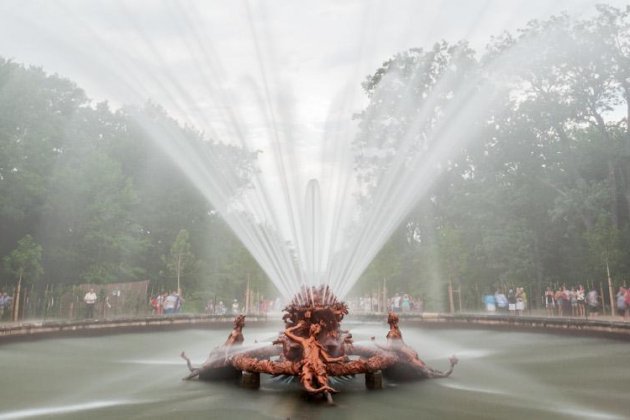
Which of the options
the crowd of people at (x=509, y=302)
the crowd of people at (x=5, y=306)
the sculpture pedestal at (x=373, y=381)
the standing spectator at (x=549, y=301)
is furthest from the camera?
the standing spectator at (x=549, y=301)

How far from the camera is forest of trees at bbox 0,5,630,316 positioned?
38469 mm

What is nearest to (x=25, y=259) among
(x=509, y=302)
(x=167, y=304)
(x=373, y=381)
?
(x=167, y=304)

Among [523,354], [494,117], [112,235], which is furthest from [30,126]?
[494,117]

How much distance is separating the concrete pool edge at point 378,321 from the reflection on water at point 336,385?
4.99 feet

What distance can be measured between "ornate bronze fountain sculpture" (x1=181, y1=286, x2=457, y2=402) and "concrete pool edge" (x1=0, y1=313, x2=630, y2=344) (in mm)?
10098

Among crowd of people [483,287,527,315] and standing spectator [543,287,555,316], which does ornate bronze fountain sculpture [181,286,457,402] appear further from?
standing spectator [543,287,555,316]

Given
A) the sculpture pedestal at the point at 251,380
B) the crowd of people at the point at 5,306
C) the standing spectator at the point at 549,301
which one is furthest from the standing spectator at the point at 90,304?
the standing spectator at the point at 549,301

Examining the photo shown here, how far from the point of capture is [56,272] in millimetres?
40531

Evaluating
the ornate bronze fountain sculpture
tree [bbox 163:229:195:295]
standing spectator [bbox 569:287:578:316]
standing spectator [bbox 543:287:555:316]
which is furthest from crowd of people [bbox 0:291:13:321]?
standing spectator [bbox 569:287:578:316]

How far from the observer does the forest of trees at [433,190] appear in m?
38.5

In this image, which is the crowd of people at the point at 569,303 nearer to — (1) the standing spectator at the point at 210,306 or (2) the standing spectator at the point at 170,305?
(2) the standing spectator at the point at 170,305

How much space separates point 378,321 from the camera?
35.0 m

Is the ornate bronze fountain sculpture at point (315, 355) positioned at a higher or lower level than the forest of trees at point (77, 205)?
lower

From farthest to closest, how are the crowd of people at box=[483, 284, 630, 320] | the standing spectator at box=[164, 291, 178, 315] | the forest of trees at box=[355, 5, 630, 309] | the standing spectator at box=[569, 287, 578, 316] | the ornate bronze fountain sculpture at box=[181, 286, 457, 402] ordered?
the forest of trees at box=[355, 5, 630, 309] → the standing spectator at box=[164, 291, 178, 315] → the standing spectator at box=[569, 287, 578, 316] → the crowd of people at box=[483, 284, 630, 320] → the ornate bronze fountain sculpture at box=[181, 286, 457, 402]
